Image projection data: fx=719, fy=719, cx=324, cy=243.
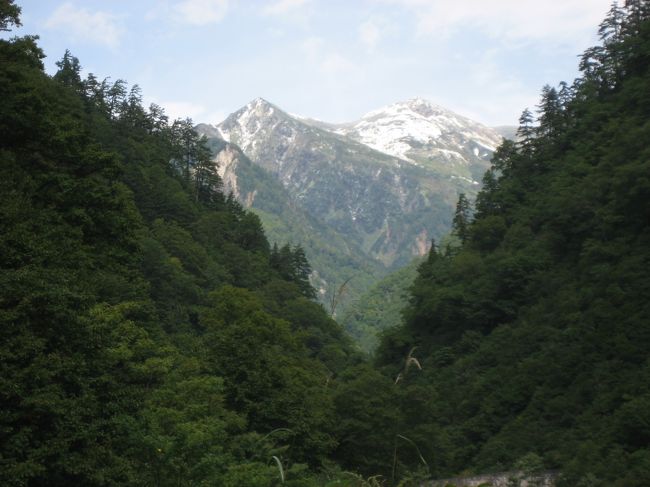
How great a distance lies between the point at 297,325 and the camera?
84438 millimetres

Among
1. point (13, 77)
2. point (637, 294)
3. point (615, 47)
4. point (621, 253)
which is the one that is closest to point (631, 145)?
point (621, 253)

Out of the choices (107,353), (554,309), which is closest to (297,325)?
(554,309)

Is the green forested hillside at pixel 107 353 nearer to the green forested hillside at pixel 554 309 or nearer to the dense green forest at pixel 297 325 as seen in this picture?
the dense green forest at pixel 297 325

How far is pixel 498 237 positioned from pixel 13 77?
56.4 metres

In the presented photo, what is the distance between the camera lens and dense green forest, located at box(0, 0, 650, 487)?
17.3 metres

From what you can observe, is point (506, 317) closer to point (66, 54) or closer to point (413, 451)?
point (413, 451)

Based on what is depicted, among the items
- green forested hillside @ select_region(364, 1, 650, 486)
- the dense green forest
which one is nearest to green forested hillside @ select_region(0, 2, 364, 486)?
the dense green forest

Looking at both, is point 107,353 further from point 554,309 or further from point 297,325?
point 297,325

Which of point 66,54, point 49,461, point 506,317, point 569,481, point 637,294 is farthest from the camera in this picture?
point 66,54

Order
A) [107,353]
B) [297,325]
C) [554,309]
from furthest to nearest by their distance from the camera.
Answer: [297,325], [554,309], [107,353]

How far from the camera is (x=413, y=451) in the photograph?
4072 cm

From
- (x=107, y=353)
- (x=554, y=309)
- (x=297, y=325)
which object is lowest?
(x=297, y=325)

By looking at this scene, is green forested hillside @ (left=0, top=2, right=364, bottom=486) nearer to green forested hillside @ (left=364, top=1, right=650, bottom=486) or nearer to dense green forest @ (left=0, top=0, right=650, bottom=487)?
dense green forest @ (left=0, top=0, right=650, bottom=487)

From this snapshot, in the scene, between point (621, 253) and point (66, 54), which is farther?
point (66, 54)
